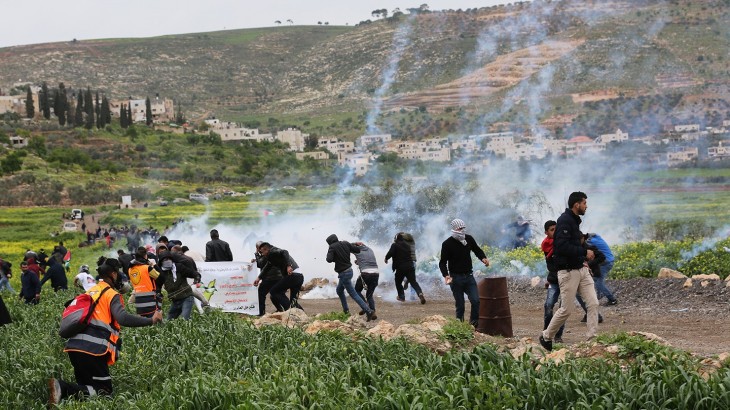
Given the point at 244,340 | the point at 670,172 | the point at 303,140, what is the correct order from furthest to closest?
1. the point at 303,140
2. the point at 670,172
3. the point at 244,340

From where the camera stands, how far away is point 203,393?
30.6ft

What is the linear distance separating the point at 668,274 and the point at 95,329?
1334 cm

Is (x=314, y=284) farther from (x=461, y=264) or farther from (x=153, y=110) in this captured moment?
(x=153, y=110)

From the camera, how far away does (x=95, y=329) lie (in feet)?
34.3

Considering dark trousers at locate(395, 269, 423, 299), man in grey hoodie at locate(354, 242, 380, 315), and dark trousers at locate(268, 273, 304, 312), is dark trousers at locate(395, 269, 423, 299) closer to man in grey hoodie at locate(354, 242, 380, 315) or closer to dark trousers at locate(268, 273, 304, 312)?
man in grey hoodie at locate(354, 242, 380, 315)

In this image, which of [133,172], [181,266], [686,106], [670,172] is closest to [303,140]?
[133,172]

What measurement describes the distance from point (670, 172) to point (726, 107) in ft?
58.3

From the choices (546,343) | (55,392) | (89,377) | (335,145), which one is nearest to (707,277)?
(546,343)

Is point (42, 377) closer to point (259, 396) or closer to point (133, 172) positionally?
point (259, 396)

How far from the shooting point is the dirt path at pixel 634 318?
14.4 m

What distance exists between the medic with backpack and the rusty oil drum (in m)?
5.68

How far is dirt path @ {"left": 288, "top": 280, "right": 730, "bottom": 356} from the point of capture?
14.4m

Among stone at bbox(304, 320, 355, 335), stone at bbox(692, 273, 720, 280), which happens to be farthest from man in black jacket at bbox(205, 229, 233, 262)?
stone at bbox(692, 273, 720, 280)

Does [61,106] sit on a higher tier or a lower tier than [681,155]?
higher
